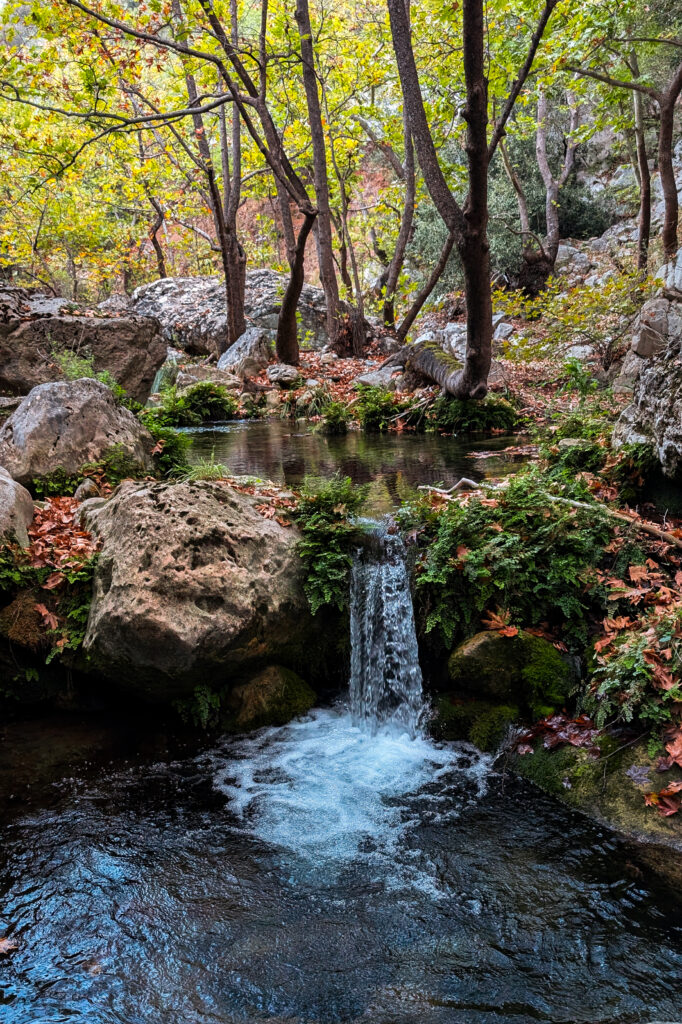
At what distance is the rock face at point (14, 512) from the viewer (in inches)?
217

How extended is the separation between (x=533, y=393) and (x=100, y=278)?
74.1ft

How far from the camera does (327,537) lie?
596cm

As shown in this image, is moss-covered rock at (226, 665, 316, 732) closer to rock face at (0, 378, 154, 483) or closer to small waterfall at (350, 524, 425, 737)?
small waterfall at (350, 524, 425, 737)

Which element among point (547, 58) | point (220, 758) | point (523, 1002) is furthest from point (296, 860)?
point (547, 58)

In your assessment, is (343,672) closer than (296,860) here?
No

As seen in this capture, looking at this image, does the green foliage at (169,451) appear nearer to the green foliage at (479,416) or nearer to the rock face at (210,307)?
the green foliage at (479,416)

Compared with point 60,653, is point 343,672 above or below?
below

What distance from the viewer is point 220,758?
507cm

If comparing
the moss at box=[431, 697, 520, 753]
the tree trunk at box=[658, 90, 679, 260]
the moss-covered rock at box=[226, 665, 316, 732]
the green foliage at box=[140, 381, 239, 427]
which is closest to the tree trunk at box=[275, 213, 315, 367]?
the green foliage at box=[140, 381, 239, 427]

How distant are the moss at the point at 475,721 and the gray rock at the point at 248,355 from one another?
43.9ft

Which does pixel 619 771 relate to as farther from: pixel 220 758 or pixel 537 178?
pixel 537 178

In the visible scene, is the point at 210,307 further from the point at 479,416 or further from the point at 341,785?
the point at 341,785

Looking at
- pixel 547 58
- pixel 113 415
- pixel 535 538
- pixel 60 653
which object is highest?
pixel 547 58

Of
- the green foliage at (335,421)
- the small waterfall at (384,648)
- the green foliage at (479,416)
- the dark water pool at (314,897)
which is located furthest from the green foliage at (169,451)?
the green foliage at (479,416)
